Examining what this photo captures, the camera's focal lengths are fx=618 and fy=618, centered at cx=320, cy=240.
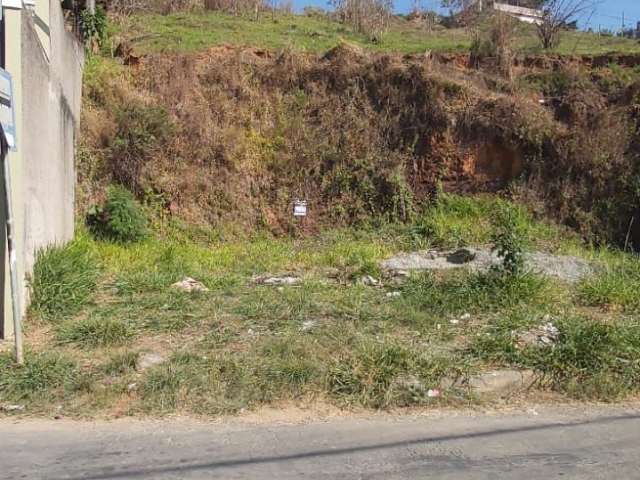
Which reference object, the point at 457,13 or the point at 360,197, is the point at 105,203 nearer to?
the point at 360,197

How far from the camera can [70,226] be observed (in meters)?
9.65

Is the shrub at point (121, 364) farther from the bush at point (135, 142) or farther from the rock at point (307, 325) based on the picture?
the bush at point (135, 142)

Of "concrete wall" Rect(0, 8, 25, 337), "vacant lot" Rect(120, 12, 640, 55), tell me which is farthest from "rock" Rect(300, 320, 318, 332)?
"vacant lot" Rect(120, 12, 640, 55)

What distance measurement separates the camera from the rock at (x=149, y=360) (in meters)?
5.26

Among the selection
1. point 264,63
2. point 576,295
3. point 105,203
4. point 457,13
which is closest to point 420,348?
point 576,295

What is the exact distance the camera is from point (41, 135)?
284 inches

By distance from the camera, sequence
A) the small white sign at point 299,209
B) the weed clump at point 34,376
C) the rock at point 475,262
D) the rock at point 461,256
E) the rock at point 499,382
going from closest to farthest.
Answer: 1. the weed clump at point 34,376
2. the rock at point 499,382
3. the rock at point 475,262
4. the rock at point 461,256
5. the small white sign at point 299,209

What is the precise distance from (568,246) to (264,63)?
Answer: 7328 millimetres

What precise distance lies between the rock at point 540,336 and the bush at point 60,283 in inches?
181

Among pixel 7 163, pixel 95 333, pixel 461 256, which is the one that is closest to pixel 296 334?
pixel 95 333

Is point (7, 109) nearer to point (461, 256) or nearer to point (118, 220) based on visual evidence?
point (118, 220)

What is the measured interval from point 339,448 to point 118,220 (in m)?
7.08

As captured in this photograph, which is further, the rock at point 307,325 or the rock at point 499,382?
the rock at point 307,325

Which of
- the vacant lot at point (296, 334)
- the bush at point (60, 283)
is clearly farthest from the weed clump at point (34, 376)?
the bush at point (60, 283)
